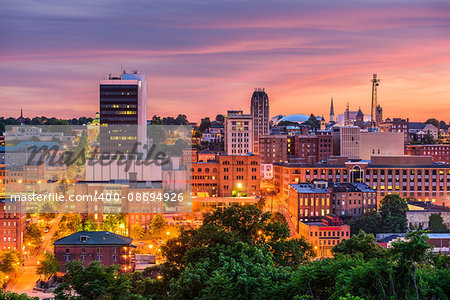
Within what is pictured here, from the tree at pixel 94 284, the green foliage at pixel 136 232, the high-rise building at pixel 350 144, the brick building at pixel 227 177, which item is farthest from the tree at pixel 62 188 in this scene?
the tree at pixel 94 284

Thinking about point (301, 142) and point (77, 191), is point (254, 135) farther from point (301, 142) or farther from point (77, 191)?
point (77, 191)

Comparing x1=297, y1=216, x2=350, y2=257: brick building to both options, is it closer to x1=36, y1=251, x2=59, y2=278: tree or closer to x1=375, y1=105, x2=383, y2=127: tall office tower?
x1=36, y1=251, x2=59, y2=278: tree

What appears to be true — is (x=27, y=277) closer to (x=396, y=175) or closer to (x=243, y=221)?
(x=243, y=221)

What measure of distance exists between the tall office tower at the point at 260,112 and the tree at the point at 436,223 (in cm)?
6270

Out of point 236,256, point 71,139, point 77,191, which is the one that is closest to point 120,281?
point 236,256

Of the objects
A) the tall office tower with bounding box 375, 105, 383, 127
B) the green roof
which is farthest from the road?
the tall office tower with bounding box 375, 105, 383, 127

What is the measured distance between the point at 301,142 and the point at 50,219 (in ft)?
190

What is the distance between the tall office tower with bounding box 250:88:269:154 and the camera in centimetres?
12100

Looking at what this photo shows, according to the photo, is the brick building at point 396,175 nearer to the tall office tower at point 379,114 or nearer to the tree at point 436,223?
the tree at point 436,223

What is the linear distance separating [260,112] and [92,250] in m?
82.0

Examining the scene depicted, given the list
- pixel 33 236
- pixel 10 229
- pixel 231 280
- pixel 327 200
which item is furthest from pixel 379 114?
pixel 231 280

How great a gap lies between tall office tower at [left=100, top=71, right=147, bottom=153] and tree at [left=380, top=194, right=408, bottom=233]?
46.1 m

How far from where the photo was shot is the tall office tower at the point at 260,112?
397 feet

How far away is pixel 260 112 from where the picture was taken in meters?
122
